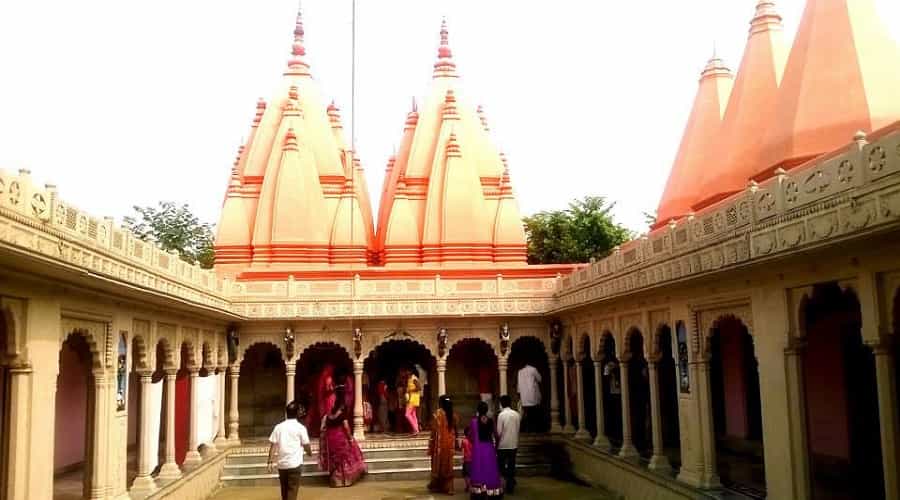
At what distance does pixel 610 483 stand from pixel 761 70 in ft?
28.2

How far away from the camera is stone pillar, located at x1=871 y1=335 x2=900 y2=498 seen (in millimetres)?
7371

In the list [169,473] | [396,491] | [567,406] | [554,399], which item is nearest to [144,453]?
[169,473]

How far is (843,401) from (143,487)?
10.6 meters

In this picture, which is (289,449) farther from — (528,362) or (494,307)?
(528,362)

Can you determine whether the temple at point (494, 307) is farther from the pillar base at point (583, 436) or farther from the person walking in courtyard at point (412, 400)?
the person walking in courtyard at point (412, 400)

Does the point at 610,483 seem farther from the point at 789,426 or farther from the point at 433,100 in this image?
the point at 433,100

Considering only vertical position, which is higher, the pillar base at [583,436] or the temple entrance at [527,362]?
the temple entrance at [527,362]

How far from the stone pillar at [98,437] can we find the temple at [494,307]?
42mm

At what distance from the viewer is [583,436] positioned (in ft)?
58.7

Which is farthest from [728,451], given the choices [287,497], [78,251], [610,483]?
[78,251]

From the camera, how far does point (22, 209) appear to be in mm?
7324

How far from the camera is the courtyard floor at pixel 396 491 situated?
15109mm

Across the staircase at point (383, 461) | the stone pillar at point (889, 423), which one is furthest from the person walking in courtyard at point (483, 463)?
the stone pillar at point (889, 423)

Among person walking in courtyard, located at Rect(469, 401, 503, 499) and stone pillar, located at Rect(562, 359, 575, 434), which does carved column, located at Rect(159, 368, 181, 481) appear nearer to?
person walking in courtyard, located at Rect(469, 401, 503, 499)
